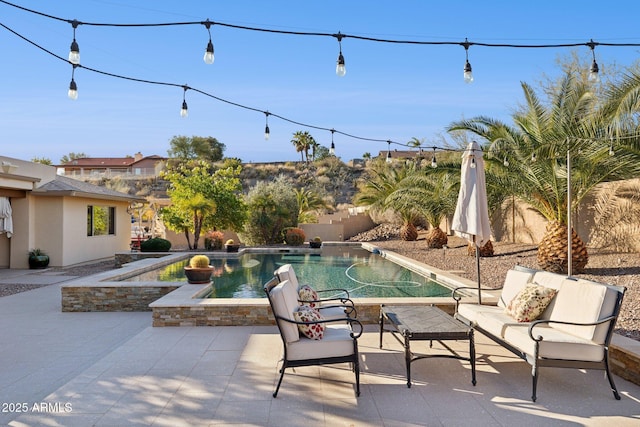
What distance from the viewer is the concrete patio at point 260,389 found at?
11.7 ft

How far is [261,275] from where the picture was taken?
12445 mm

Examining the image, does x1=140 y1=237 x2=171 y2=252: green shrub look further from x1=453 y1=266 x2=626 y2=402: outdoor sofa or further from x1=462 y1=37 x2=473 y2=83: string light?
x1=453 y1=266 x2=626 y2=402: outdoor sofa

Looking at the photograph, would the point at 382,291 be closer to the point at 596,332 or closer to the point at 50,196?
the point at 596,332

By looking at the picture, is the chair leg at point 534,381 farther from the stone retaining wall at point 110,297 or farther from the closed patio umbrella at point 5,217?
the closed patio umbrella at point 5,217

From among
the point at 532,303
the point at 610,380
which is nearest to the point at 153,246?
the point at 532,303

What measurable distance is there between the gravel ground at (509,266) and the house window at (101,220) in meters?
1.57

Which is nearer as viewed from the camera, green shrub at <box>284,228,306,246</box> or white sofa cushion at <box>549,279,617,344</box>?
white sofa cushion at <box>549,279,617,344</box>

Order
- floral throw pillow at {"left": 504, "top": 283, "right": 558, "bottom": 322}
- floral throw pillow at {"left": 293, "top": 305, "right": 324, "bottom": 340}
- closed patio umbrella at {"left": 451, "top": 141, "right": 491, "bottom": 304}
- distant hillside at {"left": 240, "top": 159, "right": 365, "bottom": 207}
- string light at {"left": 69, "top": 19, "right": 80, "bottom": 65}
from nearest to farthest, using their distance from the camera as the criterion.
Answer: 1. floral throw pillow at {"left": 293, "top": 305, "right": 324, "bottom": 340}
2. floral throw pillow at {"left": 504, "top": 283, "right": 558, "bottom": 322}
3. string light at {"left": 69, "top": 19, "right": 80, "bottom": 65}
4. closed patio umbrella at {"left": 451, "top": 141, "right": 491, "bottom": 304}
5. distant hillside at {"left": 240, "top": 159, "right": 365, "bottom": 207}

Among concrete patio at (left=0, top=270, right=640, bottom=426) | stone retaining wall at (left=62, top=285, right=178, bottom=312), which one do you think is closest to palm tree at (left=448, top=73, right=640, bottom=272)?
concrete patio at (left=0, top=270, right=640, bottom=426)

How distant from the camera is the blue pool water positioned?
964cm

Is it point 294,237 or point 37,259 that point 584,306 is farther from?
point 294,237

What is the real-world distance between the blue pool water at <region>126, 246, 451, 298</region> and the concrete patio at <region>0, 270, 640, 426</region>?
3660 mm

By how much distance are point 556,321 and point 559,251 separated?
7.14 metres

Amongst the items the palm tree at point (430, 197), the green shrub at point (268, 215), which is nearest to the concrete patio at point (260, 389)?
the palm tree at point (430, 197)
